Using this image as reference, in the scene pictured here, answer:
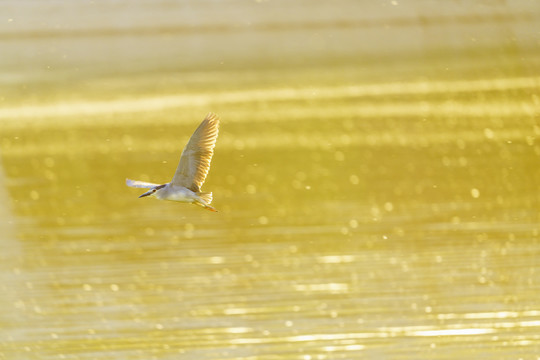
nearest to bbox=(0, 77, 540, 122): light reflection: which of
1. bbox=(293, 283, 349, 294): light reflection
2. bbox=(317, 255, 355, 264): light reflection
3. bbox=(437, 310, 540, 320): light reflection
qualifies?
bbox=(317, 255, 355, 264): light reflection

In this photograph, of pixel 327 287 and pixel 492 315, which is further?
pixel 327 287

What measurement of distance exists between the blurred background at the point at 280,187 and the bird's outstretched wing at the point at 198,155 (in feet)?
2.16

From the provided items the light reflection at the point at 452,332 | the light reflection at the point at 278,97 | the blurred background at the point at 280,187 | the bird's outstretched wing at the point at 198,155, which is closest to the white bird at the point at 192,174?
the bird's outstretched wing at the point at 198,155

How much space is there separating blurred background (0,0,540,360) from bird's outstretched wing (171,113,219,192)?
658 mm

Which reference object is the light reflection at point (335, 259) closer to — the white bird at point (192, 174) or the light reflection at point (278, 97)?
the white bird at point (192, 174)

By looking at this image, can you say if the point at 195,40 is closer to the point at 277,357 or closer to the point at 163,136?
the point at 163,136

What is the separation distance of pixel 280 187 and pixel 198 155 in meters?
2.79

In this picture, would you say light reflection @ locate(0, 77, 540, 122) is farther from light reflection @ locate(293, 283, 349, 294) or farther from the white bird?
the white bird

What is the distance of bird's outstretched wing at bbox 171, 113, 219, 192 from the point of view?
12.7 feet

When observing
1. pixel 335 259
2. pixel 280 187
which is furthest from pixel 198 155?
pixel 280 187

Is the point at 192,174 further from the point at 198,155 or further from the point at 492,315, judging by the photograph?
the point at 492,315

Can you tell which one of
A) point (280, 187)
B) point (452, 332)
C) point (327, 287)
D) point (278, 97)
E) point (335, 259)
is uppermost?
point (278, 97)

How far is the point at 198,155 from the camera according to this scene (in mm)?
3906

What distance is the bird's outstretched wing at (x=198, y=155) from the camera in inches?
152
